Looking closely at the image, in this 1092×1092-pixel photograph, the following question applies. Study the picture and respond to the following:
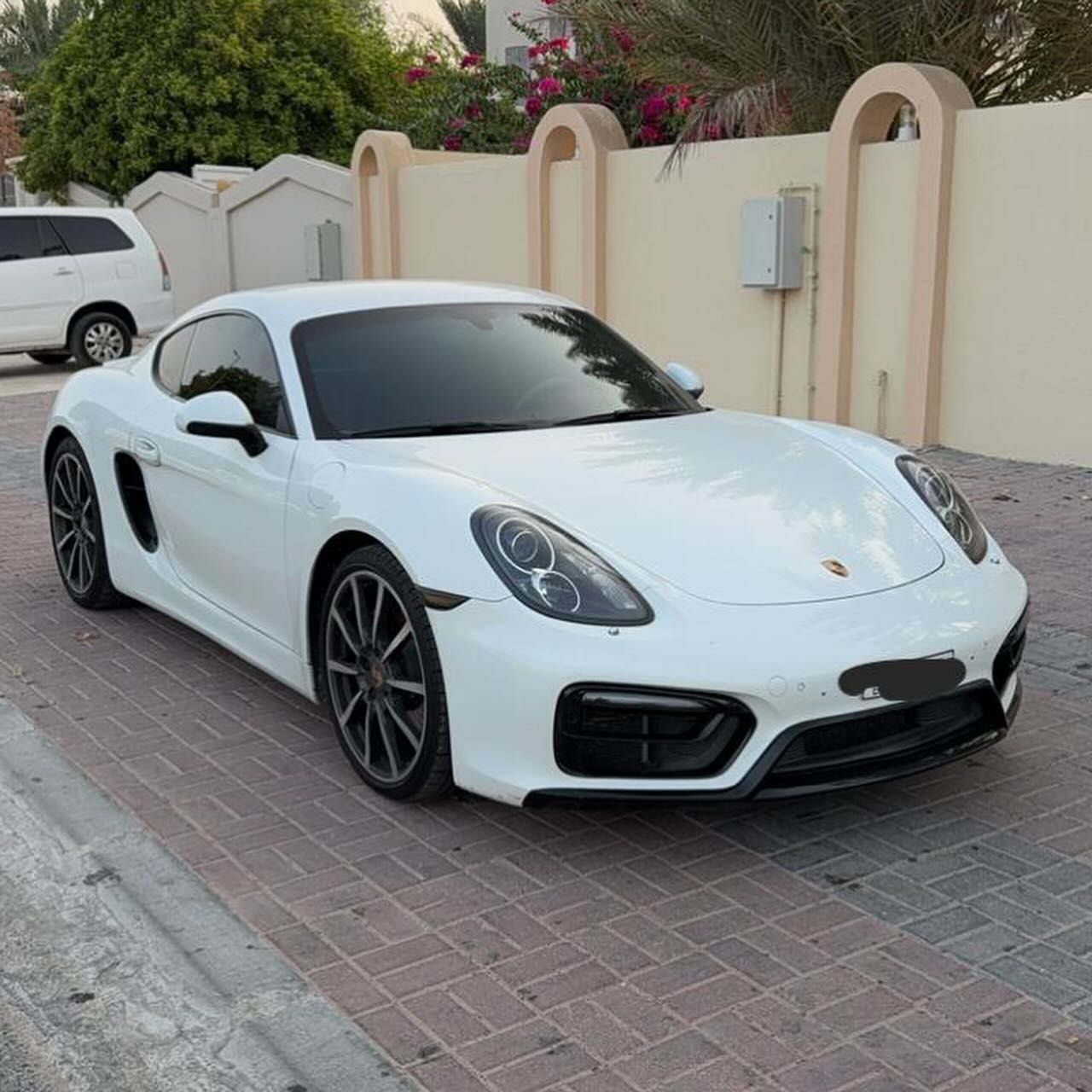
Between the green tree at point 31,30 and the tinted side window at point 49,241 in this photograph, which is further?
the green tree at point 31,30

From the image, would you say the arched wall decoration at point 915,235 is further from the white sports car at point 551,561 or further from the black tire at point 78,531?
the black tire at point 78,531

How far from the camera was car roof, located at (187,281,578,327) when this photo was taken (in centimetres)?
507

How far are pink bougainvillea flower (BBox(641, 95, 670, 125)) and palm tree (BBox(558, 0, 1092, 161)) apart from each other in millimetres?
3805

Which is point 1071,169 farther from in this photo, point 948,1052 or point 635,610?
point 948,1052

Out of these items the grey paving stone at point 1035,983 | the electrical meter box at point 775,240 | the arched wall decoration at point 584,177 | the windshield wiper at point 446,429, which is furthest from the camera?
the arched wall decoration at point 584,177

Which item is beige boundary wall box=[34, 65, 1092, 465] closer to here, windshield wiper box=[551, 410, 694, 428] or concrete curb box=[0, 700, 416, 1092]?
windshield wiper box=[551, 410, 694, 428]

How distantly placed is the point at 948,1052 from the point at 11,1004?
2010 millimetres

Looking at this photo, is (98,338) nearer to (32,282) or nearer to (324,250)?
(32,282)

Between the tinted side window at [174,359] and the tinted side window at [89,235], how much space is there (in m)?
11.5

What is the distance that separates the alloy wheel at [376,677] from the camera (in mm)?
3959

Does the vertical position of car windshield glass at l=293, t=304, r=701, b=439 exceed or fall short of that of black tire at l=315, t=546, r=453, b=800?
it exceeds it

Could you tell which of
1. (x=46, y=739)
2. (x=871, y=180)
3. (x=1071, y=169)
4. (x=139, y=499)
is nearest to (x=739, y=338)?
(x=871, y=180)

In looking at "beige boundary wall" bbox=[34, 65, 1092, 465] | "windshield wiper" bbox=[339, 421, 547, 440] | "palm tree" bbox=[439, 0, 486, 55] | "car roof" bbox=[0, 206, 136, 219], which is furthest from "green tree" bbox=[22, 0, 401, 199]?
"windshield wiper" bbox=[339, 421, 547, 440]

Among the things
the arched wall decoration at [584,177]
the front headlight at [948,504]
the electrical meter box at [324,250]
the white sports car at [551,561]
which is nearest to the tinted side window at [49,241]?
the electrical meter box at [324,250]
